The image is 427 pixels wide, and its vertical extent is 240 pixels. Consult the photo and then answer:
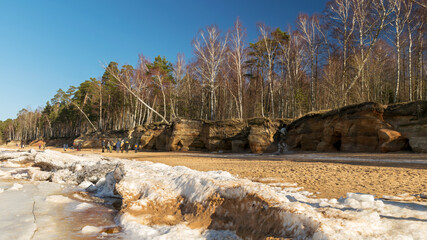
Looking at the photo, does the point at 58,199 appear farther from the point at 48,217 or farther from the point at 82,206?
the point at 48,217

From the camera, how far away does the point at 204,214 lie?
3.88 meters

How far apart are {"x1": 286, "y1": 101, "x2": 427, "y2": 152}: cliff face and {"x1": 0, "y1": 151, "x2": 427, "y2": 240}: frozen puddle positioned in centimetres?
1322

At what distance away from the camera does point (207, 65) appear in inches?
1090

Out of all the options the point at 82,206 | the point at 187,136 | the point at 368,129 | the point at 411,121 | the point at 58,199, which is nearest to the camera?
the point at 82,206

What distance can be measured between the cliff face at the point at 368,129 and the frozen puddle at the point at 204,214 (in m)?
13.2

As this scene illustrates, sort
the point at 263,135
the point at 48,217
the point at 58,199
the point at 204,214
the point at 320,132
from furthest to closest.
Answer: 1. the point at 263,135
2. the point at 320,132
3. the point at 58,199
4. the point at 48,217
5. the point at 204,214

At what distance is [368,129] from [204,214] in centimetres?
1710

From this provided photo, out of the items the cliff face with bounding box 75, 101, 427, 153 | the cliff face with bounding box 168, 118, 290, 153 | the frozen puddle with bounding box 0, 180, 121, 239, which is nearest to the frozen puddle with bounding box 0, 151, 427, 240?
the frozen puddle with bounding box 0, 180, 121, 239

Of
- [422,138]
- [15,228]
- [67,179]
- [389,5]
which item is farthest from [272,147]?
[15,228]

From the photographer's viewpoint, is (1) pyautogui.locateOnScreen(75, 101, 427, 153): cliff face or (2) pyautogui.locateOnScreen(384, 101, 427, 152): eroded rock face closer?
(2) pyautogui.locateOnScreen(384, 101, 427, 152): eroded rock face

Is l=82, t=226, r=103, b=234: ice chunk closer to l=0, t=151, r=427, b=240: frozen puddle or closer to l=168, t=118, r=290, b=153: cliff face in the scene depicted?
l=0, t=151, r=427, b=240: frozen puddle

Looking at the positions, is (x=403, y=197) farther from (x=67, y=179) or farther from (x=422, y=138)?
(x=422, y=138)

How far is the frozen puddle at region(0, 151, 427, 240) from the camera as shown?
9.09 ft

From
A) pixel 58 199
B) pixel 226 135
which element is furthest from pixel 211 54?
pixel 58 199
